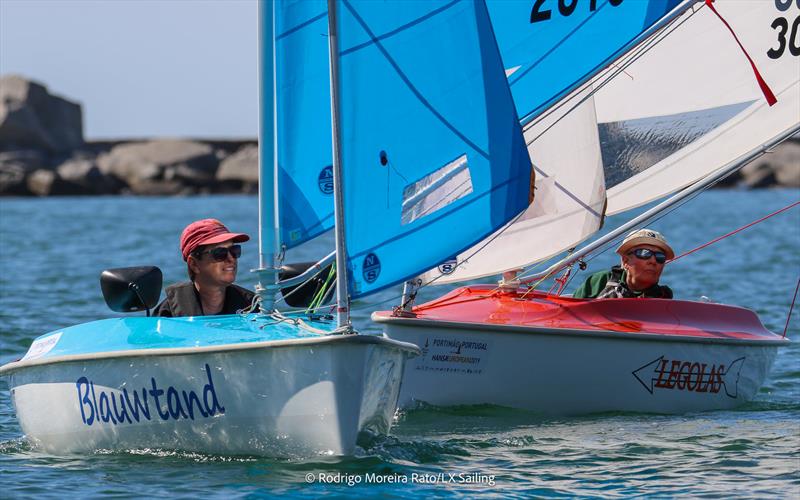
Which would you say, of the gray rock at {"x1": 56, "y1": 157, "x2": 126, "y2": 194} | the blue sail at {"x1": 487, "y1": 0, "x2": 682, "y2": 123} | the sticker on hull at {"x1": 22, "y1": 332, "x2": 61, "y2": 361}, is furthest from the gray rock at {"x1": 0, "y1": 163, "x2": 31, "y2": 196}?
the sticker on hull at {"x1": 22, "y1": 332, "x2": 61, "y2": 361}

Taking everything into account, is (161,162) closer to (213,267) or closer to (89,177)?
(89,177)

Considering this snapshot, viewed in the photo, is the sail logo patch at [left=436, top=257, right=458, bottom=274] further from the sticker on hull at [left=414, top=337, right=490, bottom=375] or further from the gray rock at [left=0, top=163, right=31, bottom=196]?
the gray rock at [left=0, top=163, right=31, bottom=196]

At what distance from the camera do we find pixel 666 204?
11.3 m

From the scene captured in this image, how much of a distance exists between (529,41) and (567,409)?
2965 mm

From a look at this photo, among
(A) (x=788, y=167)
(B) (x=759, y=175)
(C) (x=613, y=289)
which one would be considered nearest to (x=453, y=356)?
(C) (x=613, y=289)

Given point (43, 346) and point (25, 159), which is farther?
point (25, 159)

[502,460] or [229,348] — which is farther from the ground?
[229,348]

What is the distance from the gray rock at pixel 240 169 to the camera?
198 ft

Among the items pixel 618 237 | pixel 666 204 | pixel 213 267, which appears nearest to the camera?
pixel 213 267

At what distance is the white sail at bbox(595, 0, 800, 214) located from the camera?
1221 centimetres

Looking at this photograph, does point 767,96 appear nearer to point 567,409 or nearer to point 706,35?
point 706,35

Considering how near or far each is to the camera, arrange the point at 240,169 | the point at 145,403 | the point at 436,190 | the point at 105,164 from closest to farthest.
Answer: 1. the point at 436,190
2. the point at 145,403
3. the point at 240,169
4. the point at 105,164

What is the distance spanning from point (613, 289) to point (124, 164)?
51065mm

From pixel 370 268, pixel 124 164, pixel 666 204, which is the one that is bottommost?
pixel 370 268
